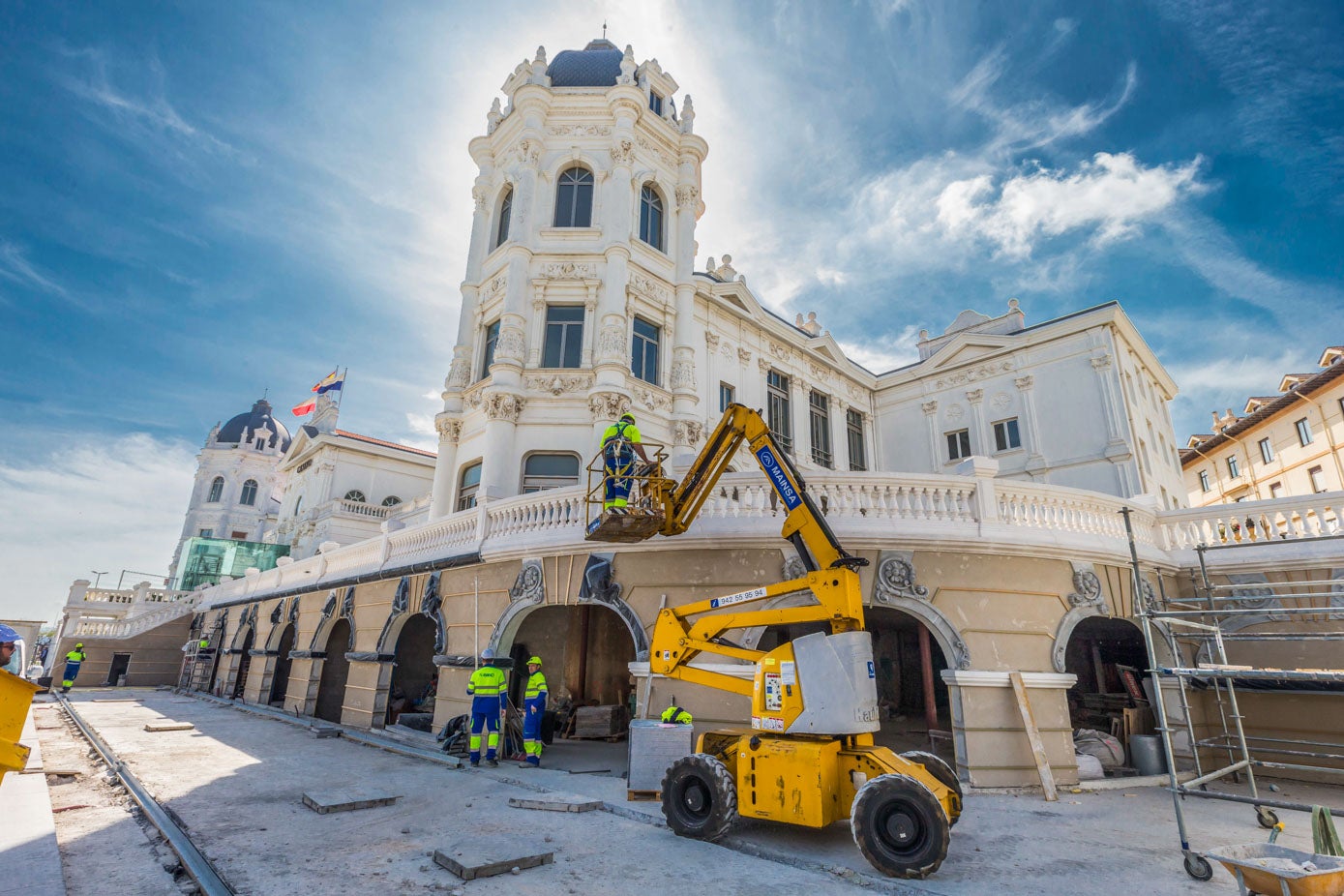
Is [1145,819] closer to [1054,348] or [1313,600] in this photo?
[1313,600]

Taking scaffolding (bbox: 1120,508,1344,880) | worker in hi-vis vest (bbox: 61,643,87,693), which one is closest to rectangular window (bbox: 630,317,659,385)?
scaffolding (bbox: 1120,508,1344,880)

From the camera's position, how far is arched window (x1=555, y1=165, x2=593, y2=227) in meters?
20.7

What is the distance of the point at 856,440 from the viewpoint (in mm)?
28312

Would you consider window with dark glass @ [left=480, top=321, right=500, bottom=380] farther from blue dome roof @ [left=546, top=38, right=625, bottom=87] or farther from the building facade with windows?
the building facade with windows

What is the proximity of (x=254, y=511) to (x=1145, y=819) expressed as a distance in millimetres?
72974

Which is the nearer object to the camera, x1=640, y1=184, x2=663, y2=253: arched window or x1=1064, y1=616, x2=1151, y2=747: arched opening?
x1=1064, y1=616, x2=1151, y2=747: arched opening

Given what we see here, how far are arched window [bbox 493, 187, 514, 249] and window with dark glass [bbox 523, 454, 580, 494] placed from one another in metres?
7.94

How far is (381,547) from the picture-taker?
17.2 m

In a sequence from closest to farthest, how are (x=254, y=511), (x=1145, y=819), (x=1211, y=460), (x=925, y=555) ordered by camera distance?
(x=1145, y=819), (x=925, y=555), (x=1211, y=460), (x=254, y=511)

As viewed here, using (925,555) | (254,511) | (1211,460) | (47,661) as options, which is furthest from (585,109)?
(254,511)

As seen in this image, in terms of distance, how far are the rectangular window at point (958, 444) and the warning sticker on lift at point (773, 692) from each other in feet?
71.0

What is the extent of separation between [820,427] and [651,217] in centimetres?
1057

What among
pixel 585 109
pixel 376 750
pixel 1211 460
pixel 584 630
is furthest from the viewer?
pixel 1211 460

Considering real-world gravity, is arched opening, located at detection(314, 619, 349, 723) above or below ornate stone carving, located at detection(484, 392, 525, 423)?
below
